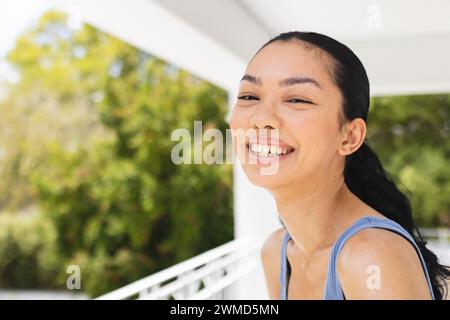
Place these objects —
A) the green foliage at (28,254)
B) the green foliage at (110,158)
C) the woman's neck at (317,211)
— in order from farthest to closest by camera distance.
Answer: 1. the green foliage at (28,254)
2. the green foliage at (110,158)
3. the woman's neck at (317,211)

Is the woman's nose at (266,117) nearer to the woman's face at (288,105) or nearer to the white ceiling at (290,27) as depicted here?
the woman's face at (288,105)

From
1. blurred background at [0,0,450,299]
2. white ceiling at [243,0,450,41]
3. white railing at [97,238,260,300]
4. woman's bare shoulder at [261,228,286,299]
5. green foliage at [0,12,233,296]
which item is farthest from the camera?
green foliage at [0,12,233,296]

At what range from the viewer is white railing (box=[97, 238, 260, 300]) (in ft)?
7.16

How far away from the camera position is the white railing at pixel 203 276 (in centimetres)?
218

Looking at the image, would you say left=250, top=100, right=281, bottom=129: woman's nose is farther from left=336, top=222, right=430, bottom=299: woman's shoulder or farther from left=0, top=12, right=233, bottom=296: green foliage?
left=0, top=12, right=233, bottom=296: green foliage

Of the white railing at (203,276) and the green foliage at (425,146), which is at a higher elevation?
the green foliage at (425,146)

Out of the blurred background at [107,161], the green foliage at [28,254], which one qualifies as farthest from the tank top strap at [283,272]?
the green foliage at [28,254]

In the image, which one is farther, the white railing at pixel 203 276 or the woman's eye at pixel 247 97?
the white railing at pixel 203 276

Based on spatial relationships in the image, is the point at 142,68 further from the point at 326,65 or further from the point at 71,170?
the point at 326,65

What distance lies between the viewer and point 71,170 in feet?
33.8

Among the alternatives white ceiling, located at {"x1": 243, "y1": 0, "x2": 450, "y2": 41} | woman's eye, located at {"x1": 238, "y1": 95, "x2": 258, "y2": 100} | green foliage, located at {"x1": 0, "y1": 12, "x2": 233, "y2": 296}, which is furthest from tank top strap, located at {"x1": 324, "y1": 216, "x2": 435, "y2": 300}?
green foliage, located at {"x1": 0, "y1": 12, "x2": 233, "y2": 296}

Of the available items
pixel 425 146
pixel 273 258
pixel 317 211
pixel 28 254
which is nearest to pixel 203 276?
pixel 273 258

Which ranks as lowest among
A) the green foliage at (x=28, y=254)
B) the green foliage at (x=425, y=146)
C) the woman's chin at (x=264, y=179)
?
the green foliage at (x=28, y=254)
